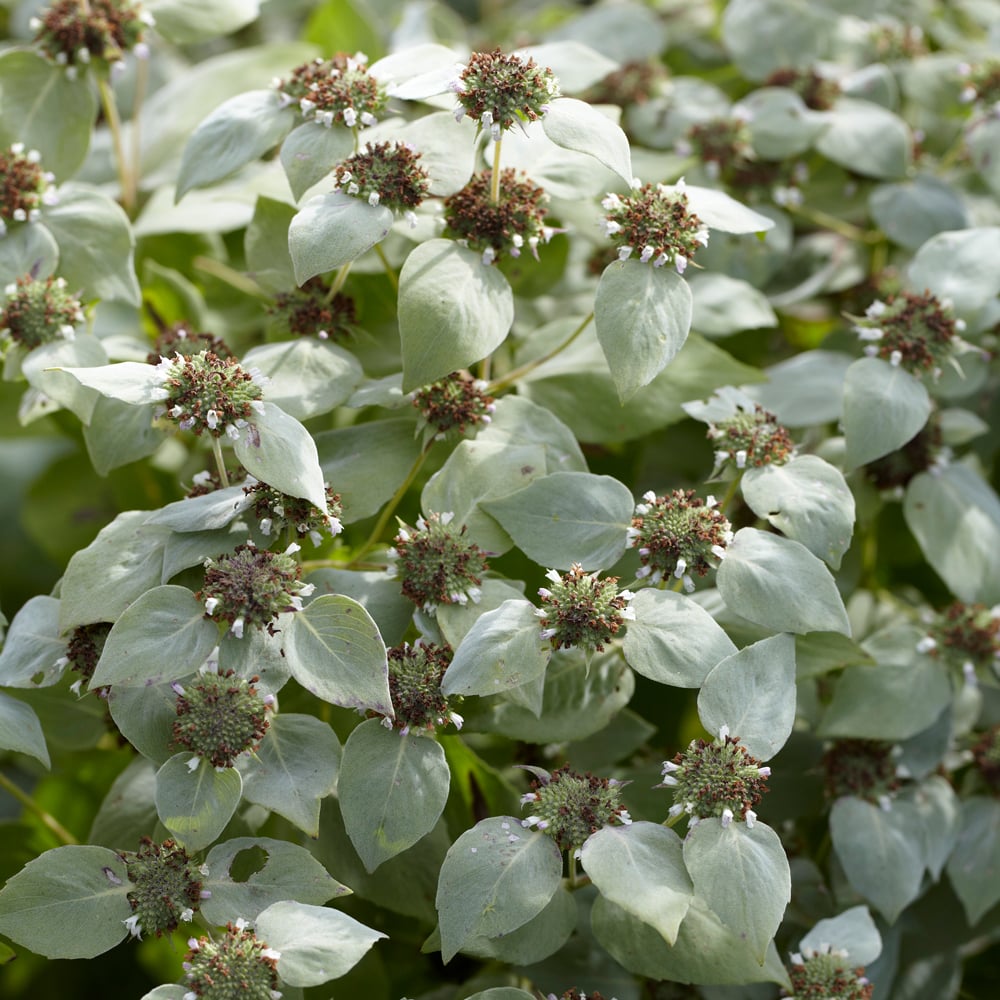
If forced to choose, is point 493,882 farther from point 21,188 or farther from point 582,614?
point 21,188

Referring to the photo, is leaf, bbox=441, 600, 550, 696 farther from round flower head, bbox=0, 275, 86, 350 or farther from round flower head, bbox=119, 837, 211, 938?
round flower head, bbox=0, 275, 86, 350

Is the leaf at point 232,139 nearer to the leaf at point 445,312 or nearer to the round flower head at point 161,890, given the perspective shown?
the leaf at point 445,312

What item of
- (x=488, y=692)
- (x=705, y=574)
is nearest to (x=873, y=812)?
(x=705, y=574)

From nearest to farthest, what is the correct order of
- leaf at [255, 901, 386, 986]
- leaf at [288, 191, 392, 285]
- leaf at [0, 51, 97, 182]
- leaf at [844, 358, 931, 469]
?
leaf at [255, 901, 386, 986] < leaf at [288, 191, 392, 285] < leaf at [844, 358, 931, 469] < leaf at [0, 51, 97, 182]

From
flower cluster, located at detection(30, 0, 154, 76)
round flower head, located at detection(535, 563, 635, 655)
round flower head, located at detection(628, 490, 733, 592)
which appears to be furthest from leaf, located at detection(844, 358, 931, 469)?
flower cluster, located at detection(30, 0, 154, 76)

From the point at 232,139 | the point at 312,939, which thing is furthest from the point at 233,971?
the point at 232,139

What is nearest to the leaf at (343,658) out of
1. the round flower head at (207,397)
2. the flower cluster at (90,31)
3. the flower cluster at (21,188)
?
the round flower head at (207,397)
